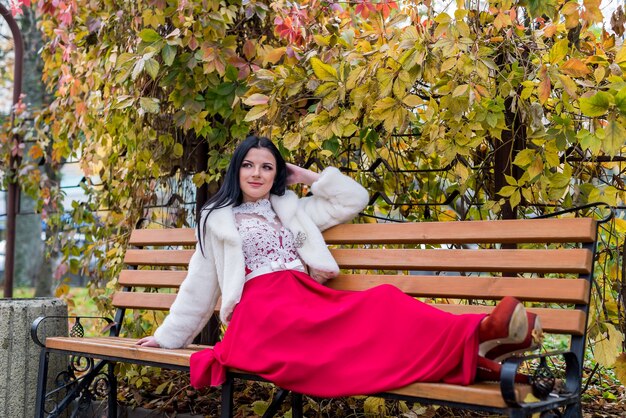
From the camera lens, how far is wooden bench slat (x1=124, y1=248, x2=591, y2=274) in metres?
2.68

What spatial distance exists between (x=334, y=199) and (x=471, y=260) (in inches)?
26.5

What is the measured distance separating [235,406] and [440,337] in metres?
1.84

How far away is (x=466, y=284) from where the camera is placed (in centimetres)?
293

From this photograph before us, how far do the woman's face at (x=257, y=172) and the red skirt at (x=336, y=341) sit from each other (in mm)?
386

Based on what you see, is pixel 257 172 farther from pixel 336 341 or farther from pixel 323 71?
pixel 336 341

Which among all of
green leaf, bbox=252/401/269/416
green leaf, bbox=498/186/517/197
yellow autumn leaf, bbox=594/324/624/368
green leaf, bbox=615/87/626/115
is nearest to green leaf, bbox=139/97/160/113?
green leaf, bbox=252/401/269/416

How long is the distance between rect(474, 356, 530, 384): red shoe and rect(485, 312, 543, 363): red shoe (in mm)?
39

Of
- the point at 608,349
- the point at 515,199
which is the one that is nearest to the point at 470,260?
the point at 515,199

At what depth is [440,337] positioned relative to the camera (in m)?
2.45

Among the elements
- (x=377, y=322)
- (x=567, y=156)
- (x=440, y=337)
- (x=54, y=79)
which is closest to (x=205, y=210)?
(x=377, y=322)

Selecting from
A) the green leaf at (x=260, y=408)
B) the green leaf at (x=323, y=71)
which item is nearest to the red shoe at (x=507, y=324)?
the green leaf at (x=323, y=71)

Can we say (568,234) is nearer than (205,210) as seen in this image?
Yes

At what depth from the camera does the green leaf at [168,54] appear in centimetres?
354

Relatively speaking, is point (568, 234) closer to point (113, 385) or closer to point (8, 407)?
point (113, 385)
